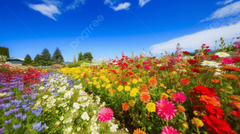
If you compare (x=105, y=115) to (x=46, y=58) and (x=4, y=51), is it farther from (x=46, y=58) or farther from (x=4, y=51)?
(x=4, y=51)

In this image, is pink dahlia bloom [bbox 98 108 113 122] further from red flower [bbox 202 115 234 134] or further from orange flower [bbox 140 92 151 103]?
red flower [bbox 202 115 234 134]

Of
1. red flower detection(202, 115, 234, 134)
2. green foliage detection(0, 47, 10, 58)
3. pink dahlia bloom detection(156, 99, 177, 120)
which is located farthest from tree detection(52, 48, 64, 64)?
red flower detection(202, 115, 234, 134)

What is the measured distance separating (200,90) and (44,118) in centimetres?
247

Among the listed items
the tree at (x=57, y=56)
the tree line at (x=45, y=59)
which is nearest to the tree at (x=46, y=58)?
the tree line at (x=45, y=59)

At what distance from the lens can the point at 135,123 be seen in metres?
1.76

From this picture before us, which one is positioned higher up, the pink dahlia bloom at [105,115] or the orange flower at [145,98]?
the orange flower at [145,98]

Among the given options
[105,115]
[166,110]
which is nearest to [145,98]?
[166,110]

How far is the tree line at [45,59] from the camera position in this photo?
26656 mm

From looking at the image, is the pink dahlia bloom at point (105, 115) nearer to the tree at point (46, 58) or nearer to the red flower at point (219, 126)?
the red flower at point (219, 126)

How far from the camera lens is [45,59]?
89.9 feet

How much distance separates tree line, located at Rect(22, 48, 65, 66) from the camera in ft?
87.5

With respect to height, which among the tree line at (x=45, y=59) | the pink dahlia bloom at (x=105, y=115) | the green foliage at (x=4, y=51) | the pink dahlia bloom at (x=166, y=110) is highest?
the green foliage at (x=4, y=51)

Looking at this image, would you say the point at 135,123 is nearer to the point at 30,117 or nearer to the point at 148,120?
the point at 148,120

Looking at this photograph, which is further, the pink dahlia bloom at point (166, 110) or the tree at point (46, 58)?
the tree at point (46, 58)
